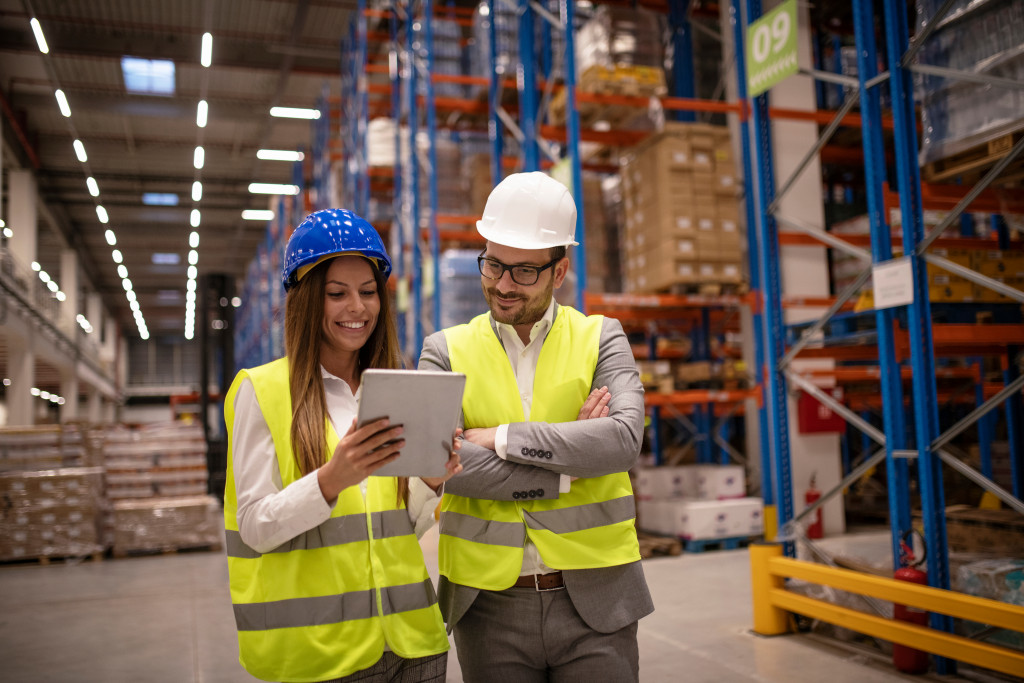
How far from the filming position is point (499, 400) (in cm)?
199

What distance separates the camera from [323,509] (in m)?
1.65

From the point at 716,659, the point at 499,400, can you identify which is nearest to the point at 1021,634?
the point at 716,659

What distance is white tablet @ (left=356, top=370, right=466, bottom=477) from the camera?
58.4 inches

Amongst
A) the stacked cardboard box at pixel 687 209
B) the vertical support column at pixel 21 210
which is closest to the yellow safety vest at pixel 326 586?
the stacked cardboard box at pixel 687 209

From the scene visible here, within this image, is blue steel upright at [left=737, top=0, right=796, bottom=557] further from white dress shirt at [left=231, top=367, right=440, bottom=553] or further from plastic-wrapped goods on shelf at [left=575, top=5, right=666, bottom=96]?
A: white dress shirt at [left=231, top=367, right=440, bottom=553]

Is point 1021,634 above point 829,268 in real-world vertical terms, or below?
below

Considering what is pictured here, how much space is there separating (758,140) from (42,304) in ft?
68.1

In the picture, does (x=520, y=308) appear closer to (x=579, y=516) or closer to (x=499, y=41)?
(x=579, y=516)

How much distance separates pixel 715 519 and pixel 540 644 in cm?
648

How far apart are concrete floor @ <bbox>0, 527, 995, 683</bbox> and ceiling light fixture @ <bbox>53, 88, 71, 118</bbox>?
1378 cm

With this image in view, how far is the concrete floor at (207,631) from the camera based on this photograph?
4340 mm

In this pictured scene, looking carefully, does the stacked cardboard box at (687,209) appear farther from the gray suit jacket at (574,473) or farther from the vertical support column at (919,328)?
the gray suit jacket at (574,473)

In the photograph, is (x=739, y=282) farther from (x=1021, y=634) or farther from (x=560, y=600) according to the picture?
(x=560, y=600)

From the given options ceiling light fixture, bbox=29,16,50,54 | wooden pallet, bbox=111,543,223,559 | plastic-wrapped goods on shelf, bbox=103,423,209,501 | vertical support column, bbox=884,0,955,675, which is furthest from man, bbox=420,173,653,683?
ceiling light fixture, bbox=29,16,50,54
